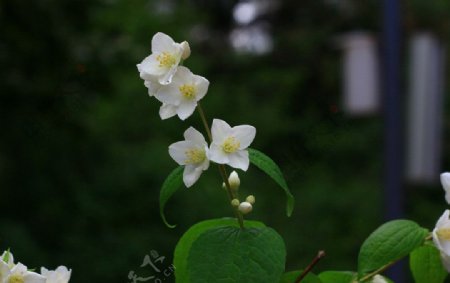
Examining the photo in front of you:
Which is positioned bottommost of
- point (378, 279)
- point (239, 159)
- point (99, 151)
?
point (378, 279)

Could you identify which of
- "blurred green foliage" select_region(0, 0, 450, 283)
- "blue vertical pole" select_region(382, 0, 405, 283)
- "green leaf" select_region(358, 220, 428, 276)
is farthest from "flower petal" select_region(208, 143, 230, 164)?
"blue vertical pole" select_region(382, 0, 405, 283)

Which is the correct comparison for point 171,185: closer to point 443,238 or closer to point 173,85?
point 173,85

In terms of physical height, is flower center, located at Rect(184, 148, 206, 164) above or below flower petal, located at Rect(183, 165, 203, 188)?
above

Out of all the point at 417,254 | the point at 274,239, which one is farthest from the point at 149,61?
the point at 417,254

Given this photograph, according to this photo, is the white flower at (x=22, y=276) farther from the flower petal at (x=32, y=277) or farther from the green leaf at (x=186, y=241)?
the green leaf at (x=186, y=241)

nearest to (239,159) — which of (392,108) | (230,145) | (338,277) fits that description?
(230,145)

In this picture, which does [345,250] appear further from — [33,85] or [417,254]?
[417,254]

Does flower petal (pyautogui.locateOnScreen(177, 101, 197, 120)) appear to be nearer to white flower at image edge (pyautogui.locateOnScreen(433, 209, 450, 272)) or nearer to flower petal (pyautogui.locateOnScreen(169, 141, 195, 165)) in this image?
flower petal (pyautogui.locateOnScreen(169, 141, 195, 165))
